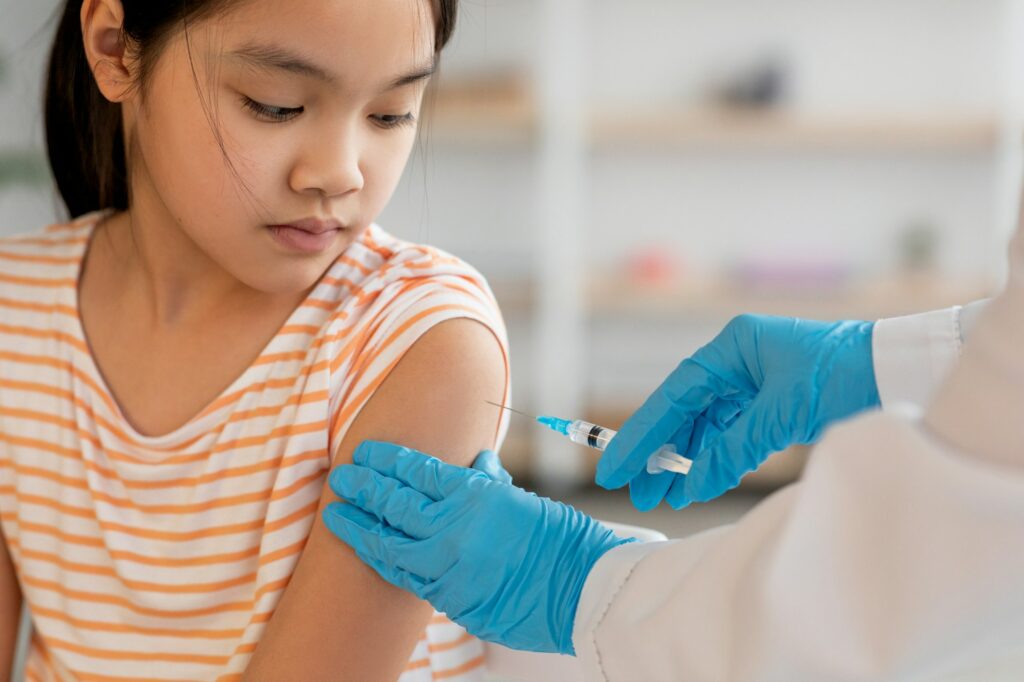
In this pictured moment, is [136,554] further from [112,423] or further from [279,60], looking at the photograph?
[279,60]

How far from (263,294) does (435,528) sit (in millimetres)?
391

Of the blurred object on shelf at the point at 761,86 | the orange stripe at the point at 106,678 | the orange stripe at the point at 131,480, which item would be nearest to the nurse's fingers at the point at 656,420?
the orange stripe at the point at 131,480

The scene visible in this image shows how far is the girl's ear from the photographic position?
1.18m

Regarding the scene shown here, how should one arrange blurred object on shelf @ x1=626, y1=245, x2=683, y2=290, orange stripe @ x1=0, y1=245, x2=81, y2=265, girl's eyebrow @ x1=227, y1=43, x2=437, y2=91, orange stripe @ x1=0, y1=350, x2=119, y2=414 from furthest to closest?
1. blurred object on shelf @ x1=626, y1=245, x2=683, y2=290
2. orange stripe @ x1=0, y1=245, x2=81, y2=265
3. orange stripe @ x1=0, y1=350, x2=119, y2=414
4. girl's eyebrow @ x1=227, y1=43, x2=437, y2=91

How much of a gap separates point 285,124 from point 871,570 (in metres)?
0.69

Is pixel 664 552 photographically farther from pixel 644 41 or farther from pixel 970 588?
pixel 644 41

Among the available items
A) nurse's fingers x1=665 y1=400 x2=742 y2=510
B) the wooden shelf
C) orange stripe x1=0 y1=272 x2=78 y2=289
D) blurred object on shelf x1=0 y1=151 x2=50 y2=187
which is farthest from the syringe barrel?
the wooden shelf

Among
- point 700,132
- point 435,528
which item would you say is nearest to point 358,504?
point 435,528

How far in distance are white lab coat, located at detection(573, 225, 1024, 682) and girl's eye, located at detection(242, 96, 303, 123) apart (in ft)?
1.93

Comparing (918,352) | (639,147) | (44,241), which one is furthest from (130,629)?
(639,147)

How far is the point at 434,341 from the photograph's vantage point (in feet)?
3.70

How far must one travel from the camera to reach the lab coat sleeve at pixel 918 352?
3.59 feet

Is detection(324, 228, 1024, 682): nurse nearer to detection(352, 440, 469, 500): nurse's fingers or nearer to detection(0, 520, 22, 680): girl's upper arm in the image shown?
detection(352, 440, 469, 500): nurse's fingers

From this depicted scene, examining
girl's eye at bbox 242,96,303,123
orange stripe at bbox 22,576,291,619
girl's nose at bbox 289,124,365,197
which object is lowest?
orange stripe at bbox 22,576,291,619
